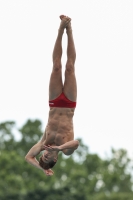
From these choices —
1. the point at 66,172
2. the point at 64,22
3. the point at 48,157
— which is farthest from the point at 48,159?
the point at 66,172

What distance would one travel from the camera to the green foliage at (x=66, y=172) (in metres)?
69.5

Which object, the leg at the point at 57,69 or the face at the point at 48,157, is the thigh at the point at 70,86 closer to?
the leg at the point at 57,69

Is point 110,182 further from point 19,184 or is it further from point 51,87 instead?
point 51,87

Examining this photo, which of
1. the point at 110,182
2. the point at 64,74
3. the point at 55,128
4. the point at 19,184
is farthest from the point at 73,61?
the point at 110,182

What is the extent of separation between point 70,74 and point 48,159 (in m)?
2.73

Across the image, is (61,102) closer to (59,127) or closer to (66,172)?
(59,127)

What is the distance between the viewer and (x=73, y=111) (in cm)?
2234

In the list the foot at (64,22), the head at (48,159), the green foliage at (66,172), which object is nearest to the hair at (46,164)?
the head at (48,159)

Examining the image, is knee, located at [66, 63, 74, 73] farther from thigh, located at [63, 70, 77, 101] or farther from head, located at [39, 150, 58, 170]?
Result: head, located at [39, 150, 58, 170]

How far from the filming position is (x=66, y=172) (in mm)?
77188

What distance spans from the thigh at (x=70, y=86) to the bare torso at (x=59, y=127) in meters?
0.41

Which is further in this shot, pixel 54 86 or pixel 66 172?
pixel 66 172

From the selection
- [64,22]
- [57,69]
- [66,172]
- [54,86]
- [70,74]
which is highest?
[64,22]

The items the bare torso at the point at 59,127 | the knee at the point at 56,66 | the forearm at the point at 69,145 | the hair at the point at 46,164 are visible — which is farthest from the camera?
the knee at the point at 56,66
